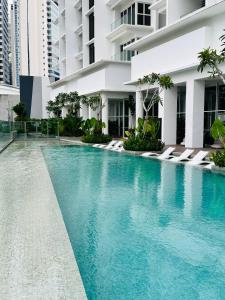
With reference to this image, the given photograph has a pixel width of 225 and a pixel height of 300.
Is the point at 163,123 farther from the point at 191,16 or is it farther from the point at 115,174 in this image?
the point at 115,174

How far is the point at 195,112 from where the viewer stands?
19.8 m

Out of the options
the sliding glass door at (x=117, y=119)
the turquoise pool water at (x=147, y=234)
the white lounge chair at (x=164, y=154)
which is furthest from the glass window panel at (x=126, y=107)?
the turquoise pool water at (x=147, y=234)

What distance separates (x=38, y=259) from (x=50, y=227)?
Answer: 51.5 inches

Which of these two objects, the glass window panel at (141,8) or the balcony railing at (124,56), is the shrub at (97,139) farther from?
the glass window panel at (141,8)

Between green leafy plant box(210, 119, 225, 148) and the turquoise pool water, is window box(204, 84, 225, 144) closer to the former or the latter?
green leafy plant box(210, 119, 225, 148)

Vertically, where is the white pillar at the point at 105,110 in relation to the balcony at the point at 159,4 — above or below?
below

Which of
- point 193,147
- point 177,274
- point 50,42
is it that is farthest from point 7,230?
point 50,42

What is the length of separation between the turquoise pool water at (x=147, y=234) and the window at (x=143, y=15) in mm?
23917

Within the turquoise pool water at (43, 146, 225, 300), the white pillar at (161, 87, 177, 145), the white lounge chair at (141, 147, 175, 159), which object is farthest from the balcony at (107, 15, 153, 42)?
the turquoise pool water at (43, 146, 225, 300)

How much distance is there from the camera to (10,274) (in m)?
3.79

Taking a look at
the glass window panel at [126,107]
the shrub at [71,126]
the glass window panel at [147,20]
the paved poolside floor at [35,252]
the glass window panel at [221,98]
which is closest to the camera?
the paved poolside floor at [35,252]

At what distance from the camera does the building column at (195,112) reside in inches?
775

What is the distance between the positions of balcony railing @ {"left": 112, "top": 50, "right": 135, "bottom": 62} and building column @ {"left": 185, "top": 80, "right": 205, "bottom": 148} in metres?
14.2

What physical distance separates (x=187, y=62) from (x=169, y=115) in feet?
13.7
